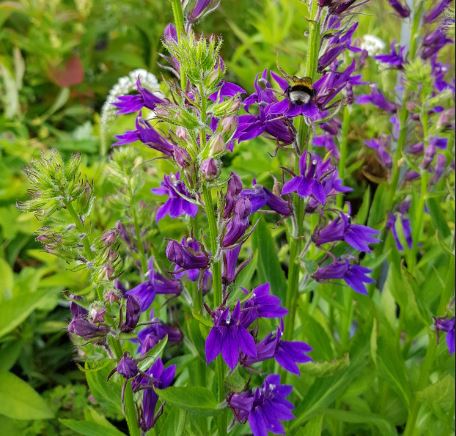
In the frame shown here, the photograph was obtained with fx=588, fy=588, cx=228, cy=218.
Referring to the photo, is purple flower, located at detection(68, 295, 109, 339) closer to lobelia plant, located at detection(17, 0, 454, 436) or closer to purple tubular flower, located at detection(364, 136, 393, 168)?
lobelia plant, located at detection(17, 0, 454, 436)

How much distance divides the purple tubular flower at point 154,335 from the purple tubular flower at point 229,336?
16cm

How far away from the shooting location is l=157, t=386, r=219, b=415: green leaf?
107 cm

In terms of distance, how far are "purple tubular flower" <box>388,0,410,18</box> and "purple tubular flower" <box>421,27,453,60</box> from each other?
0.09 metres

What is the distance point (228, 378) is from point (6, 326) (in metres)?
0.97

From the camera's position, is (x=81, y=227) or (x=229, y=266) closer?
(x=81, y=227)

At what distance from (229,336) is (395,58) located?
42.3 inches

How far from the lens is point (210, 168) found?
2.88 ft

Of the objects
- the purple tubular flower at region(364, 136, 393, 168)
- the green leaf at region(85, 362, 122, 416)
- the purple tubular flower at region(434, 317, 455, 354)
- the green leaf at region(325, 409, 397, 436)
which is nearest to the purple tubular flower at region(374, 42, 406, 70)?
the purple tubular flower at region(364, 136, 393, 168)

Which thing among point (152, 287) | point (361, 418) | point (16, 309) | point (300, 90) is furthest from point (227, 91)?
point (16, 309)

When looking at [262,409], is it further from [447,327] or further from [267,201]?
[447,327]

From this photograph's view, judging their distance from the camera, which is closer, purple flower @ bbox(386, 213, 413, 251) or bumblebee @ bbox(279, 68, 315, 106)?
bumblebee @ bbox(279, 68, 315, 106)

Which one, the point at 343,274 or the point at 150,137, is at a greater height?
the point at 150,137

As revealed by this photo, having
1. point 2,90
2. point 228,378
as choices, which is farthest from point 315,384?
point 2,90

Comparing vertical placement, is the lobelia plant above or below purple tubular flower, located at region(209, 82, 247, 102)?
below
